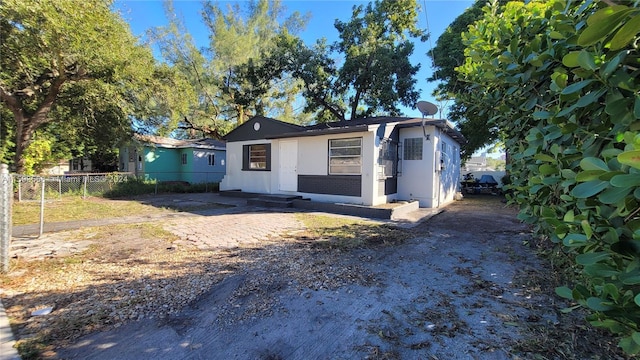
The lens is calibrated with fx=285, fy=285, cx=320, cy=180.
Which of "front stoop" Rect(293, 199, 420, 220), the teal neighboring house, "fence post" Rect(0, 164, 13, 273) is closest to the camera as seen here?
"fence post" Rect(0, 164, 13, 273)

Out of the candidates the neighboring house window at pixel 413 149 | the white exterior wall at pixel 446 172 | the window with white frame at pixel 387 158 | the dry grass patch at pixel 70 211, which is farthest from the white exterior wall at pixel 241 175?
the white exterior wall at pixel 446 172

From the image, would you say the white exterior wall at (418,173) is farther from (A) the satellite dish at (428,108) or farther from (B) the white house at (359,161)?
(A) the satellite dish at (428,108)

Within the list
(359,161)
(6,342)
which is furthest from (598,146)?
(359,161)

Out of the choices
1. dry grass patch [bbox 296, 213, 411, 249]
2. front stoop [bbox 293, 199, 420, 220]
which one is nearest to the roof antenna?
front stoop [bbox 293, 199, 420, 220]

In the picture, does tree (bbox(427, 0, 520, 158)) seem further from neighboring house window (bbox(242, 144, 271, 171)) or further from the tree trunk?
the tree trunk

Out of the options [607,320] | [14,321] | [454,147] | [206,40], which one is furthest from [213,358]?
[206,40]

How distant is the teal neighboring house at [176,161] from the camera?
63.8 ft

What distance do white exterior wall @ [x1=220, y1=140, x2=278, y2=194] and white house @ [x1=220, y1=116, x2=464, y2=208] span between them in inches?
1.9

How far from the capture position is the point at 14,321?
2795mm

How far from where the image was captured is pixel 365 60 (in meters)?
18.0

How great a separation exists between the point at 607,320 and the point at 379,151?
28.8 ft

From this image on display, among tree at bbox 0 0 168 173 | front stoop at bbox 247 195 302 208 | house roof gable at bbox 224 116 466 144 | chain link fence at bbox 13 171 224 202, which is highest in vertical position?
tree at bbox 0 0 168 173

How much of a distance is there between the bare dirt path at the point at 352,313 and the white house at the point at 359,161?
5.22m

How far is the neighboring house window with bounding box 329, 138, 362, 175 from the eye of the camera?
1006cm
